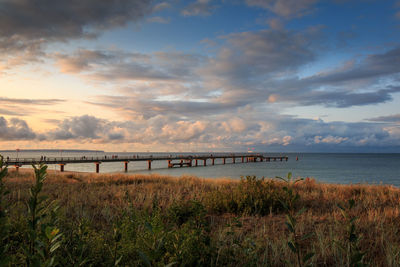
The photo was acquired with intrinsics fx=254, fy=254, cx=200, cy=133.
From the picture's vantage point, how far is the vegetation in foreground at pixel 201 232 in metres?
1.59

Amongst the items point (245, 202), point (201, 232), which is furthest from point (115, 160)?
point (201, 232)

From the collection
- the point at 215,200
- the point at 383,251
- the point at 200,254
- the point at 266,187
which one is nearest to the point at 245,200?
the point at 215,200

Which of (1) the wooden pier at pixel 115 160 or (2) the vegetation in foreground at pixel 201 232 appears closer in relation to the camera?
(2) the vegetation in foreground at pixel 201 232

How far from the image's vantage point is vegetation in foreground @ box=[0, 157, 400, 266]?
1590 mm

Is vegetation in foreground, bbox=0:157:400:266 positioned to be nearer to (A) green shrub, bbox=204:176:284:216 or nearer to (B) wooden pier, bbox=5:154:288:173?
(A) green shrub, bbox=204:176:284:216

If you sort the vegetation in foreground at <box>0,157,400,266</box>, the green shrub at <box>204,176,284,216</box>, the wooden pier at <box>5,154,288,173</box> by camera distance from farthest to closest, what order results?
the wooden pier at <box>5,154,288,173</box> → the green shrub at <box>204,176,284,216</box> → the vegetation in foreground at <box>0,157,400,266</box>

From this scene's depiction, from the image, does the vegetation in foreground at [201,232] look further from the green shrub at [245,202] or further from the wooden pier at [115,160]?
the wooden pier at [115,160]

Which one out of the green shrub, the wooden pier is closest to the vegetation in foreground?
the green shrub

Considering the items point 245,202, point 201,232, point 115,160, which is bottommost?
point 115,160

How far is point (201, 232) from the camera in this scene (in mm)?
3562

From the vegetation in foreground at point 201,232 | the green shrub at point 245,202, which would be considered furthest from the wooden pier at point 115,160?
the vegetation in foreground at point 201,232

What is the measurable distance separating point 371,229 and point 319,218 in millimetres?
1261

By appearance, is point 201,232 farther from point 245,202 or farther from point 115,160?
point 115,160

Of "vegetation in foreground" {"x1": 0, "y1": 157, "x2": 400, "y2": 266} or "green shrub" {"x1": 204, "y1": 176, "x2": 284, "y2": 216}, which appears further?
"green shrub" {"x1": 204, "y1": 176, "x2": 284, "y2": 216}
